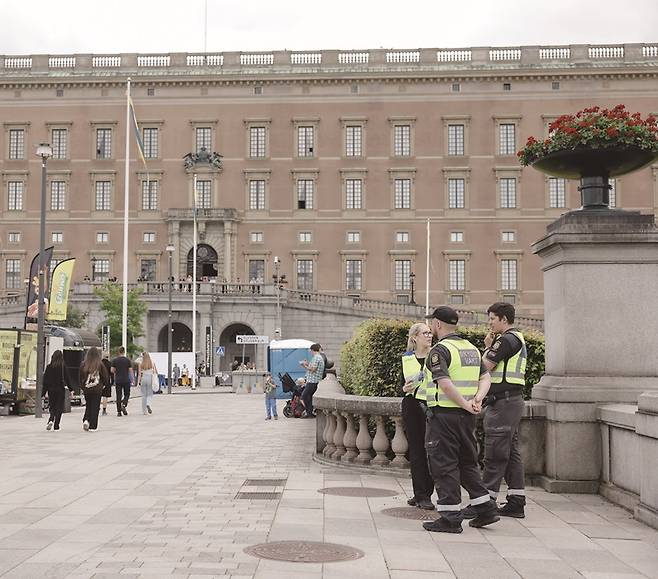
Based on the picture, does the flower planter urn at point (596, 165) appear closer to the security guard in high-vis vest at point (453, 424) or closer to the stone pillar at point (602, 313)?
the stone pillar at point (602, 313)

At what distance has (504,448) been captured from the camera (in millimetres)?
8820

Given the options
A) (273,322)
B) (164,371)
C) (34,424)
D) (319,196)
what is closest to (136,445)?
(34,424)

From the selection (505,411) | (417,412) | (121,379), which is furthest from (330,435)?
(121,379)

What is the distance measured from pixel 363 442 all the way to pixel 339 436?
757 mm

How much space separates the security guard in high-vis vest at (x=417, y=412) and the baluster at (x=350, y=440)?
8.42 ft

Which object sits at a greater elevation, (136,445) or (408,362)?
(408,362)

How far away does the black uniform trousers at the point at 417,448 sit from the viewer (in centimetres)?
934

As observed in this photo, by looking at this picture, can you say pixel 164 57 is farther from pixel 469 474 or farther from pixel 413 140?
pixel 469 474

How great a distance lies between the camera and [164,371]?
48.9m

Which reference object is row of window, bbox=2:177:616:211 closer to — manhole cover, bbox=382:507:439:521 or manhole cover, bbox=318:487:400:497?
manhole cover, bbox=318:487:400:497

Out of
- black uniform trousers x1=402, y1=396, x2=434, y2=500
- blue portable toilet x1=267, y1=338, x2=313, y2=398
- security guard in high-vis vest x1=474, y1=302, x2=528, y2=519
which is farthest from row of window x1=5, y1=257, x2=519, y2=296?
security guard in high-vis vest x1=474, y1=302, x2=528, y2=519

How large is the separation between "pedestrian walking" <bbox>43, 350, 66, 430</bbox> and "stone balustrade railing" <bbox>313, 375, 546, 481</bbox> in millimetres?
8183

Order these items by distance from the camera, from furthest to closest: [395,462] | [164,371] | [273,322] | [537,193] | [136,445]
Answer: [537,193] → [273,322] → [164,371] → [136,445] → [395,462]

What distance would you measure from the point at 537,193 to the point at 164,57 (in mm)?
29062
